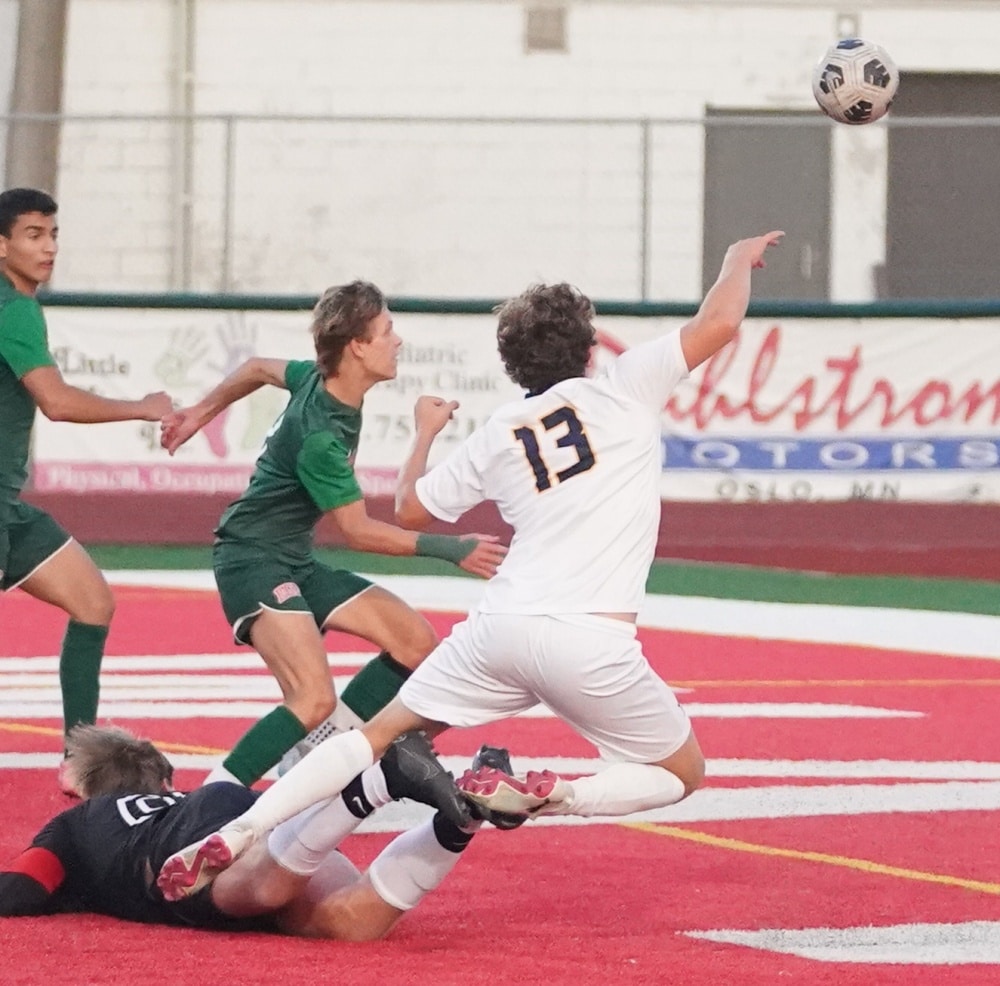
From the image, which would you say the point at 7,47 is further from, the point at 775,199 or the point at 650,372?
the point at 650,372

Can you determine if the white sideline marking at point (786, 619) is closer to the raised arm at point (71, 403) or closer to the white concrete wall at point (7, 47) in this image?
the raised arm at point (71, 403)

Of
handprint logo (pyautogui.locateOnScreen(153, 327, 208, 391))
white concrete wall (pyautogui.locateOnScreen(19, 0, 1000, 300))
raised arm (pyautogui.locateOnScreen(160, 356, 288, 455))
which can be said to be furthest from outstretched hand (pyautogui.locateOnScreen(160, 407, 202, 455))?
white concrete wall (pyautogui.locateOnScreen(19, 0, 1000, 300))

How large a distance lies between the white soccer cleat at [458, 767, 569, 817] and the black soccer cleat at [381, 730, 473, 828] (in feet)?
0.13

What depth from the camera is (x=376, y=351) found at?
691 centimetres

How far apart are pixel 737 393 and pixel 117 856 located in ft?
41.9

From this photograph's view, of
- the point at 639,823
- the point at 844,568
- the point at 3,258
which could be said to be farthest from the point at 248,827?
the point at 844,568

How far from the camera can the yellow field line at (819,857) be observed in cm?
661

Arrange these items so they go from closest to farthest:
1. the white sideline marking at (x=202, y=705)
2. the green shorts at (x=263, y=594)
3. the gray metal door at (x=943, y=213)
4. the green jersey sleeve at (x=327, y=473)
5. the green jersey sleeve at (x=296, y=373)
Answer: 1. the green jersey sleeve at (x=327, y=473)
2. the green shorts at (x=263, y=594)
3. the green jersey sleeve at (x=296, y=373)
4. the white sideline marking at (x=202, y=705)
5. the gray metal door at (x=943, y=213)

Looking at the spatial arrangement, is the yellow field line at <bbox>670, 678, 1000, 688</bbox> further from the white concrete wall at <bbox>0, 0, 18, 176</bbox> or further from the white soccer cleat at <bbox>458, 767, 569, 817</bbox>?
the white concrete wall at <bbox>0, 0, 18, 176</bbox>

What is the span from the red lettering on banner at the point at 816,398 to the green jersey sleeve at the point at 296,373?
10.8m

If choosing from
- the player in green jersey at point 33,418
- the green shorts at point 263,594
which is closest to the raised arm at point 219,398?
the player in green jersey at point 33,418

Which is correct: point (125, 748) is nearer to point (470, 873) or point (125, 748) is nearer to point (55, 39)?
point (470, 873)

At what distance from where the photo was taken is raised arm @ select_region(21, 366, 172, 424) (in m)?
7.66

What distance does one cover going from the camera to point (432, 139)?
2041 cm
